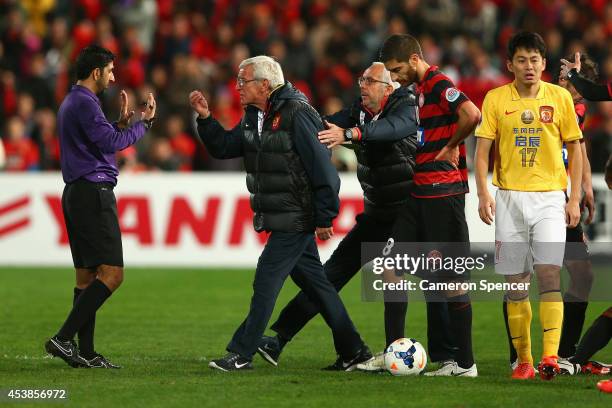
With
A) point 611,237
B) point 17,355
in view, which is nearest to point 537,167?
point 17,355

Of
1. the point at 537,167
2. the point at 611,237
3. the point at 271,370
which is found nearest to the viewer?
the point at 537,167

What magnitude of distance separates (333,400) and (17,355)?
10.3 feet

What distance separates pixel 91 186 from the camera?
902cm

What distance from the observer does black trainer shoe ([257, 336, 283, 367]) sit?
9.25 m

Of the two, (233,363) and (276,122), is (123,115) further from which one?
(233,363)

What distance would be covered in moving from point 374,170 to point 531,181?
51.8 inches

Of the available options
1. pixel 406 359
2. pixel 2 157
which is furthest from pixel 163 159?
pixel 406 359

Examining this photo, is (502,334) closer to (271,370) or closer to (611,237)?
(271,370)

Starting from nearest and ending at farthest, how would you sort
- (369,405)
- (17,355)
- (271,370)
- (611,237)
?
(369,405)
(271,370)
(17,355)
(611,237)

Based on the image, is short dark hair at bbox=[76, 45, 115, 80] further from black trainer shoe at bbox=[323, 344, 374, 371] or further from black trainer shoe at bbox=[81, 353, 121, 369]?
black trainer shoe at bbox=[323, 344, 374, 371]

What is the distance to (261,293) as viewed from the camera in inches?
343

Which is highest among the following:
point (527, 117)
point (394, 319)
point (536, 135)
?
point (527, 117)

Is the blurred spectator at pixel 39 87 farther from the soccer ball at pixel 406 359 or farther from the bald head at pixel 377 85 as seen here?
the soccer ball at pixel 406 359

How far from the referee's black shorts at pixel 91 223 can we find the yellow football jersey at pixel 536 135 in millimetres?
2728
